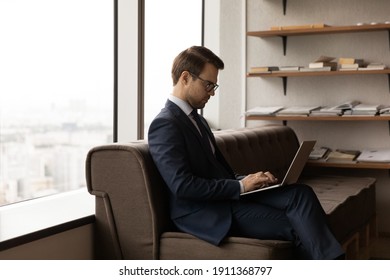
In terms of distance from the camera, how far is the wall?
17.3ft

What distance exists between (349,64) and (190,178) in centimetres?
252

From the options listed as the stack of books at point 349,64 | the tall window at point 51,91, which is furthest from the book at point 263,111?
the tall window at point 51,91

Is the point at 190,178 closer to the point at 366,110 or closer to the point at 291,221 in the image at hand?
the point at 291,221

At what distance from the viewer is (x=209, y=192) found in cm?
298

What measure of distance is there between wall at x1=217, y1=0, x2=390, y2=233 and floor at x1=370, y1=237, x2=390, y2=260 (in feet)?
0.44

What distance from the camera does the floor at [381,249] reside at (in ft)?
15.9

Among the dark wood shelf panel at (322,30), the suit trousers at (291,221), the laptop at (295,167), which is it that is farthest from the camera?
the dark wood shelf panel at (322,30)

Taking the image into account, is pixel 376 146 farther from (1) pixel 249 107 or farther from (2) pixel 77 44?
(2) pixel 77 44

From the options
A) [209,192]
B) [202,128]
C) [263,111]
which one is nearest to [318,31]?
[263,111]

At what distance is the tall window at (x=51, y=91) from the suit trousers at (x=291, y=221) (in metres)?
1.16

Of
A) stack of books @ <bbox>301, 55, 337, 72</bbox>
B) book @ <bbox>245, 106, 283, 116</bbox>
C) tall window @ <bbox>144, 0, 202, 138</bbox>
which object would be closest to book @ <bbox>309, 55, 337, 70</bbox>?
stack of books @ <bbox>301, 55, 337, 72</bbox>

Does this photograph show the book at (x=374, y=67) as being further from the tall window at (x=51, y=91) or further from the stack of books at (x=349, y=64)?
the tall window at (x=51, y=91)
